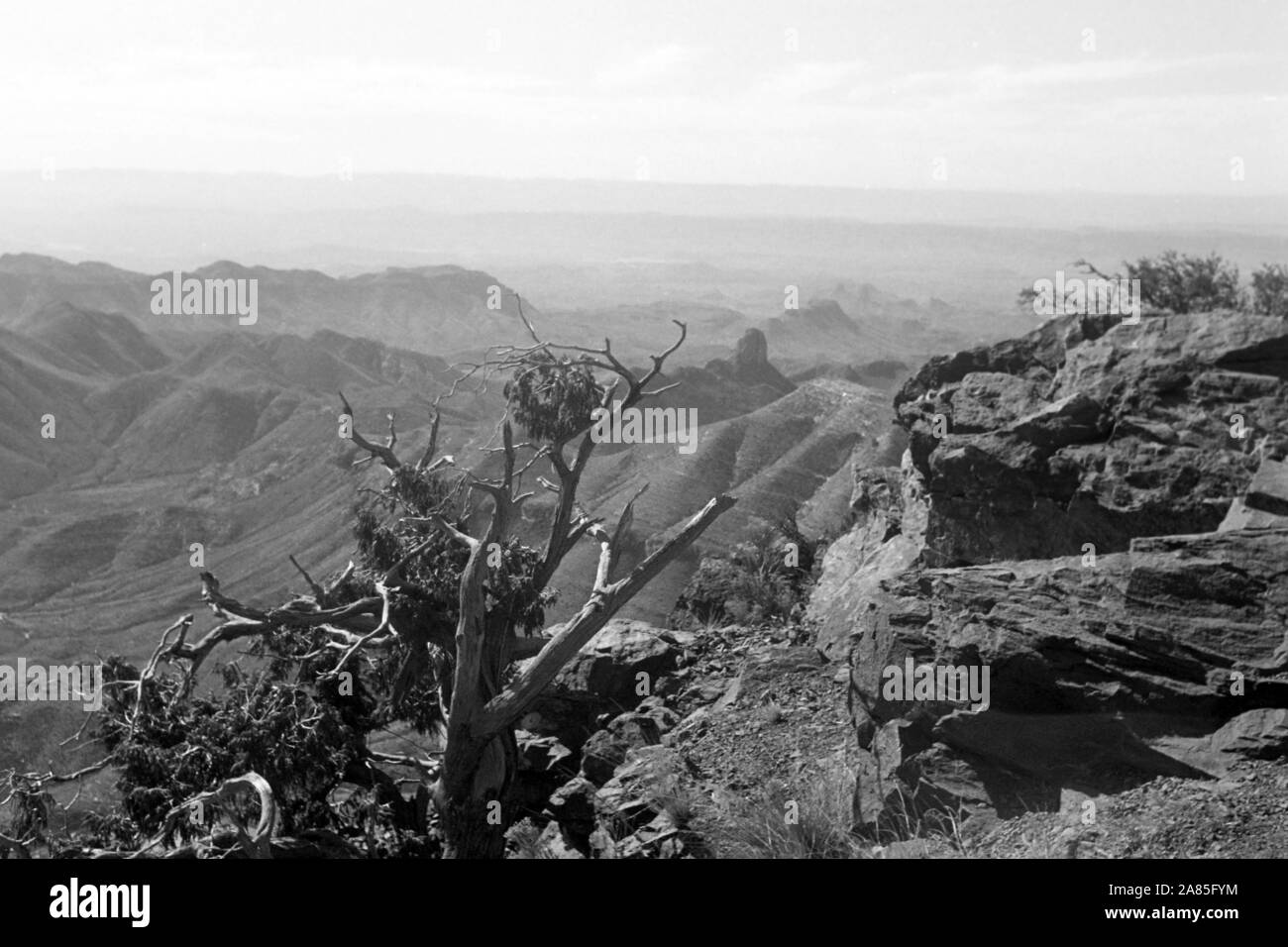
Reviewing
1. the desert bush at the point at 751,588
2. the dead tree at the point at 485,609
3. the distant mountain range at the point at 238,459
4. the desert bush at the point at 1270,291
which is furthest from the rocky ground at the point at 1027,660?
the distant mountain range at the point at 238,459

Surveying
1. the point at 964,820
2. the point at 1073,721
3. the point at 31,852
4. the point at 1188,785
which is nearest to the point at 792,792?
the point at 964,820

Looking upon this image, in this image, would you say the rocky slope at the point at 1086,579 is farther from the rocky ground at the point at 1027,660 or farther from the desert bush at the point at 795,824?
the desert bush at the point at 795,824

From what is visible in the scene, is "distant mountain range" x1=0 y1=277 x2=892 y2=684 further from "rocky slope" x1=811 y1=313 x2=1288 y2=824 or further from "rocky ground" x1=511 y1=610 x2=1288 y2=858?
"rocky ground" x1=511 y1=610 x2=1288 y2=858

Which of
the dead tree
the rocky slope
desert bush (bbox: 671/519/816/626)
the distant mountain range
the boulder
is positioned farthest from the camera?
the distant mountain range

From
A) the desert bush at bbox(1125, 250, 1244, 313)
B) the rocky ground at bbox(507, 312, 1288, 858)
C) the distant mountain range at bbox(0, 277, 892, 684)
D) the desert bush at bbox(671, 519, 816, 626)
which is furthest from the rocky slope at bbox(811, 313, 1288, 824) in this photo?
the distant mountain range at bbox(0, 277, 892, 684)

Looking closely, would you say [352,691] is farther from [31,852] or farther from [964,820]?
[964,820]

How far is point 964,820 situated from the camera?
29.3 feet

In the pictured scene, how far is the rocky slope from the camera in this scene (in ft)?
29.5

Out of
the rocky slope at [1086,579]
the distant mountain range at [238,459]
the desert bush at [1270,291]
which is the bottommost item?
the distant mountain range at [238,459]

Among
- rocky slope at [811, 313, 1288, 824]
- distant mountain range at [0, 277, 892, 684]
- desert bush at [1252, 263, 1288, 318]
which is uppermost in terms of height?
desert bush at [1252, 263, 1288, 318]

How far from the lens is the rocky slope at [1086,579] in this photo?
29.5 ft

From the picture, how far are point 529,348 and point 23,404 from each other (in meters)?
91.6

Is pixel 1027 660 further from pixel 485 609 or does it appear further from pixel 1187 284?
pixel 1187 284

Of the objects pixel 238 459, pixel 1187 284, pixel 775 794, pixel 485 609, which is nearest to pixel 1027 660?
pixel 775 794
